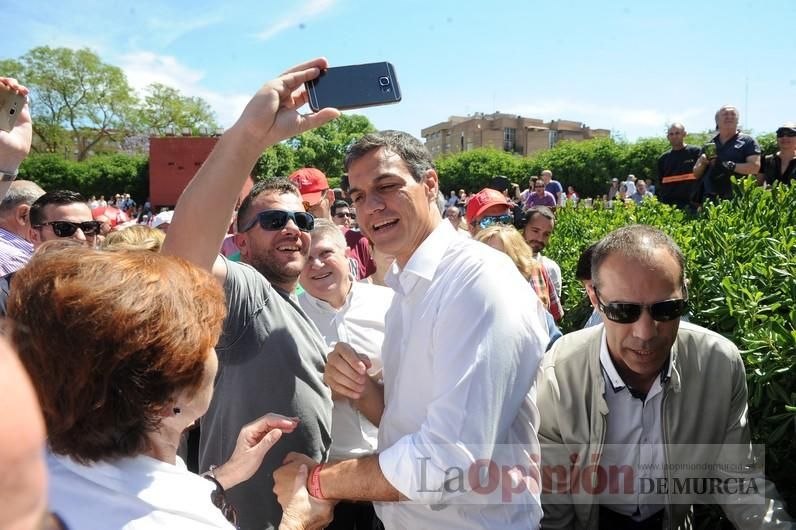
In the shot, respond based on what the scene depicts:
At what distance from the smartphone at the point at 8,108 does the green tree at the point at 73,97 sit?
6254cm

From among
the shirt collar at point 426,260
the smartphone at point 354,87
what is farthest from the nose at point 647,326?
the smartphone at point 354,87

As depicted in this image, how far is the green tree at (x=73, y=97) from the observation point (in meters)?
56.0

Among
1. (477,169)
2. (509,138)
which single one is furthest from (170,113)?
(509,138)

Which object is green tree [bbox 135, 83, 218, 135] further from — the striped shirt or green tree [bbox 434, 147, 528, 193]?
the striped shirt

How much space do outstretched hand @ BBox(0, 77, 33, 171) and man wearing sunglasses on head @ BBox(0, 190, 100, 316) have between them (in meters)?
1.82

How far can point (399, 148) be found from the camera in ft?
7.00

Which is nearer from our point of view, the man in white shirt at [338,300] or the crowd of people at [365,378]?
the crowd of people at [365,378]

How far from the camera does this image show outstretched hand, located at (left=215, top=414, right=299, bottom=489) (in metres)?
1.86

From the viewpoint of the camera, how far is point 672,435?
226 cm

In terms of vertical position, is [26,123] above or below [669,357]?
above

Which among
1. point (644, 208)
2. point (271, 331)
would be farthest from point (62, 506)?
Result: point (644, 208)

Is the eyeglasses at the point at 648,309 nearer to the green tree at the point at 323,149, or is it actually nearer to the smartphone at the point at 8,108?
the smartphone at the point at 8,108

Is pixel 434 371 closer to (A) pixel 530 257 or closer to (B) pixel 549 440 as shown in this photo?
(B) pixel 549 440

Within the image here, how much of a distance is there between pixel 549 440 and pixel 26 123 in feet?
8.43
